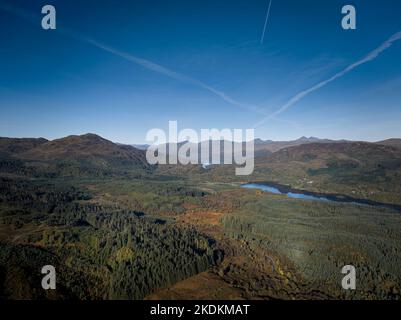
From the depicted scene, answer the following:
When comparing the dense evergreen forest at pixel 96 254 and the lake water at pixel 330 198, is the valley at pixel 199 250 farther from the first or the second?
the lake water at pixel 330 198

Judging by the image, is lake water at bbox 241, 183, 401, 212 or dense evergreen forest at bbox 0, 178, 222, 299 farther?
lake water at bbox 241, 183, 401, 212

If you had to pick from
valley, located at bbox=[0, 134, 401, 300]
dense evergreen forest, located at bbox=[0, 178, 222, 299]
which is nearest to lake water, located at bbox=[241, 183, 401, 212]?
valley, located at bbox=[0, 134, 401, 300]

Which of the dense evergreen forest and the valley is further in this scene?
the valley

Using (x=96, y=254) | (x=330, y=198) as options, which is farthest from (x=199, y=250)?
(x=330, y=198)

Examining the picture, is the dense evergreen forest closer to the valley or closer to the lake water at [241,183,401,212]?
the valley

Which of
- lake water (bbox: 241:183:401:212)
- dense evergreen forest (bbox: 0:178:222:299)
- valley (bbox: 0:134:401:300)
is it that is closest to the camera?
dense evergreen forest (bbox: 0:178:222:299)

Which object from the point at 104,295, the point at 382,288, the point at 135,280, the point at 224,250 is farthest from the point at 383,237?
the point at 104,295

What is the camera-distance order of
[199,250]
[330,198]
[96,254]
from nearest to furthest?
[96,254]
[199,250]
[330,198]

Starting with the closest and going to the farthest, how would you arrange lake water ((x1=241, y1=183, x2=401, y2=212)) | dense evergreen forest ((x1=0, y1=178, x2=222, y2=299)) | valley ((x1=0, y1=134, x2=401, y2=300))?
dense evergreen forest ((x1=0, y1=178, x2=222, y2=299))
valley ((x1=0, y1=134, x2=401, y2=300))
lake water ((x1=241, y1=183, x2=401, y2=212))

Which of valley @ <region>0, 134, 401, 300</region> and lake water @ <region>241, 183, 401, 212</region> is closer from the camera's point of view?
valley @ <region>0, 134, 401, 300</region>

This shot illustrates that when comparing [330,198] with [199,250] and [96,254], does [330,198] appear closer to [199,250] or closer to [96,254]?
[199,250]

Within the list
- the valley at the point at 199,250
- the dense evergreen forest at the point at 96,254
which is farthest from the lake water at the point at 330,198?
the dense evergreen forest at the point at 96,254
